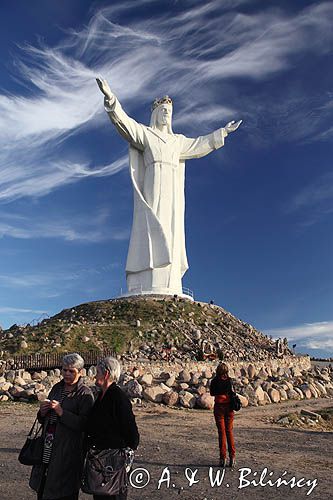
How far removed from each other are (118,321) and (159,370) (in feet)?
21.0

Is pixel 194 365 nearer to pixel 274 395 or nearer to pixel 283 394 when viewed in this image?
pixel 283 394

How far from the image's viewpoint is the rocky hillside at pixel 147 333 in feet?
78.7

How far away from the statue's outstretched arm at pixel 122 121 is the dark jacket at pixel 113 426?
24.4 meters

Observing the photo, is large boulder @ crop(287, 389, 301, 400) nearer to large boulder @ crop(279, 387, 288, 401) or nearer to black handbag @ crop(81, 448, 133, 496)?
large boulder @ crop(279, 387, 288, 401)

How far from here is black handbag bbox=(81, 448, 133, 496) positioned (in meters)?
4.15

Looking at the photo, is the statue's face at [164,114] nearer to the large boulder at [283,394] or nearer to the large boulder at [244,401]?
the large boulder at [283,394]

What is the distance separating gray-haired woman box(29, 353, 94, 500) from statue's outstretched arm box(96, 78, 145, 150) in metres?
24.4

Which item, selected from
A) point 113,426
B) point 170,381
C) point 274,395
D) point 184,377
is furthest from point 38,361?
point 113,426

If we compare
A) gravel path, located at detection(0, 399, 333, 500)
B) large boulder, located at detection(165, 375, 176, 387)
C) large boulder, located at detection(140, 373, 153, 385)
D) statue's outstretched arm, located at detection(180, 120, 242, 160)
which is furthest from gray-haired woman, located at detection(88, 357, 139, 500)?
statue's outstretched arm, located at detection(180, 120, 242, 160)

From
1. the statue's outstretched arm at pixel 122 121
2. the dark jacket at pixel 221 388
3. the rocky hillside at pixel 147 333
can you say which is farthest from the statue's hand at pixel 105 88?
the dark jacket at pixel 221 388

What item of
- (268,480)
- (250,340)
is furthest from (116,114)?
(268,480)

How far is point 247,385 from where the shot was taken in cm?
1788

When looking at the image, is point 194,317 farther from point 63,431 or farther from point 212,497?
point 63,431

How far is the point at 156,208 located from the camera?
3194cm
